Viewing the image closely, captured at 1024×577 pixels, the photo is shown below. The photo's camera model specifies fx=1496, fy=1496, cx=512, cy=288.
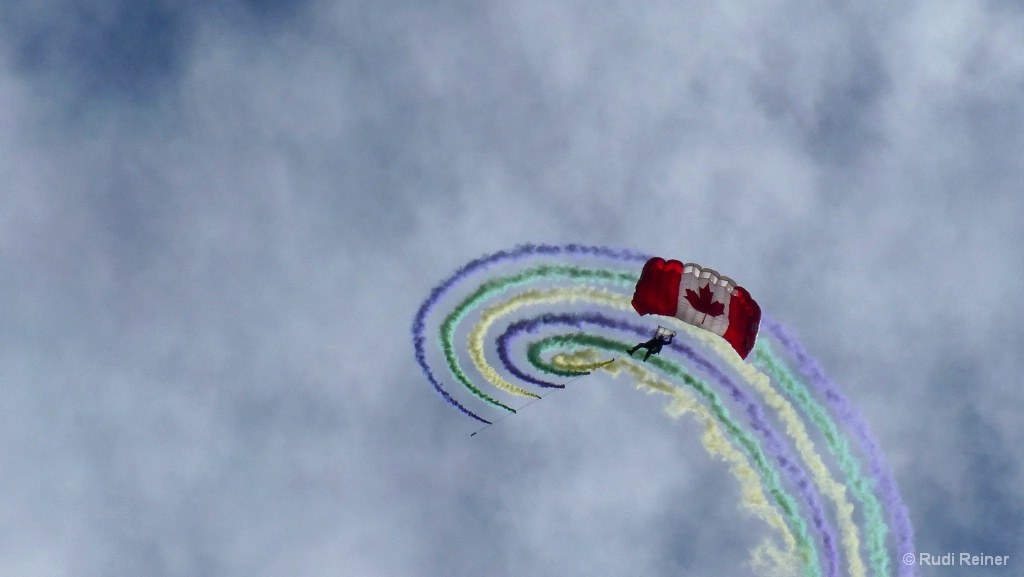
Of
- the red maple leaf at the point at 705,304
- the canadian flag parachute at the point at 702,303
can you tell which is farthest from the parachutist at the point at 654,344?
the red maple leaf at the point at 705,304

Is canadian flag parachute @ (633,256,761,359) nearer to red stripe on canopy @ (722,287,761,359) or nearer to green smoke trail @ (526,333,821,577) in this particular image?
red stripe on canopy @ (722,287,761,359)

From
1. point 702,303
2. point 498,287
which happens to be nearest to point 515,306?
point 498,287

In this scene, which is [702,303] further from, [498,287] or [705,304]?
[498,287]

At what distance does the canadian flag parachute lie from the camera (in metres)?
69.8

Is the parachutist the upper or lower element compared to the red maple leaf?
lower

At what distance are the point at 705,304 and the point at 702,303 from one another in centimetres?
15

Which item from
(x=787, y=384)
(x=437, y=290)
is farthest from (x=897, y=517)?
(x=437, y=290)

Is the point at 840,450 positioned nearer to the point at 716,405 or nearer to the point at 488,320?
the point at 716,405

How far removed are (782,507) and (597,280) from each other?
13758mm

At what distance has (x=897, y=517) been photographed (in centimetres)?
6900

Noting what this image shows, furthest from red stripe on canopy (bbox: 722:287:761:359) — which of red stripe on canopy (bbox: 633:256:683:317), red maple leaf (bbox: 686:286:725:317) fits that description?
red stripe on canopy (bbox: 633:256:683:317)

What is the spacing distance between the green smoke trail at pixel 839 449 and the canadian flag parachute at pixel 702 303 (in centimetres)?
214

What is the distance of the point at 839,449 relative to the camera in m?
70.1

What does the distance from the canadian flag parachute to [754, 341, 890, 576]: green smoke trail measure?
84.4 inches
